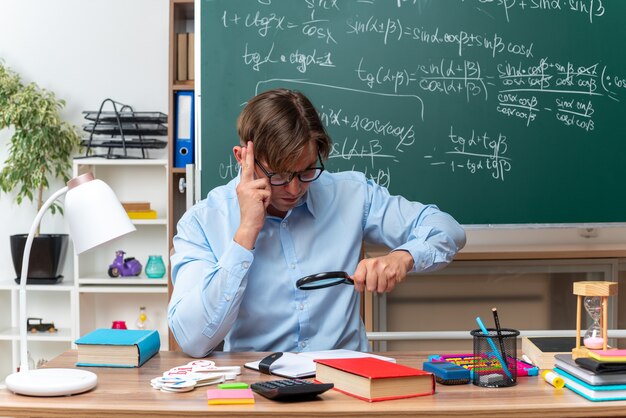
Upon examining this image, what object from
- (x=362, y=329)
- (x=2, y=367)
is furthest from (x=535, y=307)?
(x=2, y=367)

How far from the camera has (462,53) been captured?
3045mm

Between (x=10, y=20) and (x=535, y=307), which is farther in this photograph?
(x=10, y=20)

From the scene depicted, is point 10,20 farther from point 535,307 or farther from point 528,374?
point 528,374

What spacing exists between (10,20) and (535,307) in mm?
3058

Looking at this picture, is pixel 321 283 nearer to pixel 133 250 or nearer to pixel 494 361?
pixel 494 361

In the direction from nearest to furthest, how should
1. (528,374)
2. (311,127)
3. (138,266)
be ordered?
(528,374), (311,127), (138,266)

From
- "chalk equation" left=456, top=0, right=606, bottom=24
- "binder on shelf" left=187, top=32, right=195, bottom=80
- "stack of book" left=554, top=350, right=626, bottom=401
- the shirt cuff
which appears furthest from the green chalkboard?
"stack of book" left=554, top=350, right=626, bottom=401

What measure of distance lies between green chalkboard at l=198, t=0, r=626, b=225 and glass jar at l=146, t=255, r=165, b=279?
3.94 ft

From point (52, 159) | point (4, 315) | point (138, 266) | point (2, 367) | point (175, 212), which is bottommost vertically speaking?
point (2, 367)

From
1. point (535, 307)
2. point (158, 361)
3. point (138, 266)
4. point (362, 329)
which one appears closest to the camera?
point (158, 361)

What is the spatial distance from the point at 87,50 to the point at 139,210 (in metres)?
0.94

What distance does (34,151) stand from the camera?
13.3 ft

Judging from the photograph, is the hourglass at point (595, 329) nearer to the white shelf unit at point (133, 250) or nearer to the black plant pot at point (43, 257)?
the white shelf unit at point (133, 250)

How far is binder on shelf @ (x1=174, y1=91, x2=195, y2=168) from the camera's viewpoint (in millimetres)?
3447
